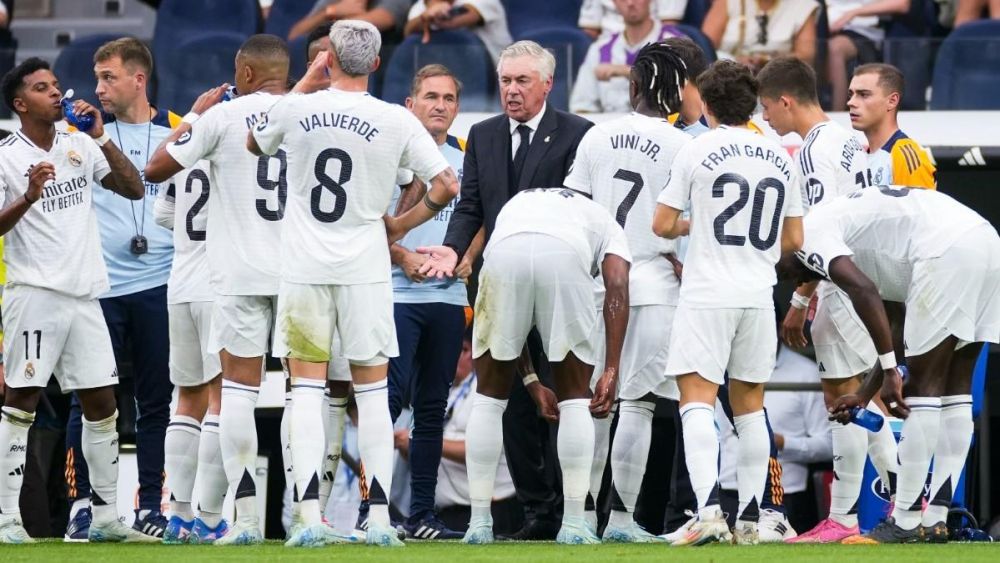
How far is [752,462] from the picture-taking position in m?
6.01

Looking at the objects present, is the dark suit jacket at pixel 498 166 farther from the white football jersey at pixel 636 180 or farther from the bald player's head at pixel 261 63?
the bald player's head at pixel 261 63

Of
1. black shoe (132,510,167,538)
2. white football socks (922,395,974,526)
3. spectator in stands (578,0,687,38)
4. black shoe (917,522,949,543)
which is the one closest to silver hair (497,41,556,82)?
white football socks (922,395,974,526)

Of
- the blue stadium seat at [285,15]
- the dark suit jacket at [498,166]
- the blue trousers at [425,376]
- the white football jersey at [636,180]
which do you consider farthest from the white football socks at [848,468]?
the blue stadium seat at [285,15]

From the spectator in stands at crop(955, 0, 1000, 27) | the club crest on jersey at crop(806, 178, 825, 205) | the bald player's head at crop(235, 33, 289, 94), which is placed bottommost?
the club crest on jersey at crop(806, 178, 825, 205)

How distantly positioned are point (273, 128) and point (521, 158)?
1.48 meters

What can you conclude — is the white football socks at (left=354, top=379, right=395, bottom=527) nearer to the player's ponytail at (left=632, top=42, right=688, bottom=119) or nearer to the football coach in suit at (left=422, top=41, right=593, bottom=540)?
the football coach in suit at (left=422, top=41, right=593, bottom=540)

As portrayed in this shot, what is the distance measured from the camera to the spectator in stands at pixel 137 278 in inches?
285

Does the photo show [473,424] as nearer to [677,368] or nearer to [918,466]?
[677,368]

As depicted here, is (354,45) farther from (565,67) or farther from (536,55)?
(565,67)

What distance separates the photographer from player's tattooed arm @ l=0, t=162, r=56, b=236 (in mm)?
6430

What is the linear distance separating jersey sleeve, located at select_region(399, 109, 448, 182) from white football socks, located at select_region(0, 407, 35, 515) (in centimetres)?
214

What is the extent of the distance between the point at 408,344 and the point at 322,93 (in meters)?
1.72

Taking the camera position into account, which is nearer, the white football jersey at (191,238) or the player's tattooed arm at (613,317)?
the player's tattooed arm at (613,317)

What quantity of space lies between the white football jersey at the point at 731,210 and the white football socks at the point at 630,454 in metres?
0.76
